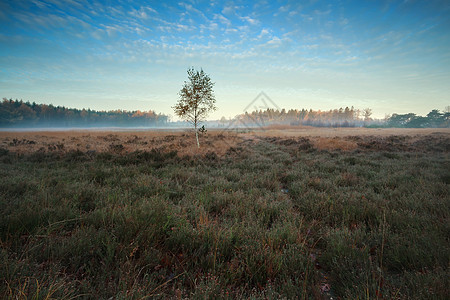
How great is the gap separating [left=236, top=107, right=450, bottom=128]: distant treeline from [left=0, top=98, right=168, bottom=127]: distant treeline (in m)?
91.5

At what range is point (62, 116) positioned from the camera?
4594 inches

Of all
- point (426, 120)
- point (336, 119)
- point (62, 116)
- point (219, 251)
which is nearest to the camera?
point (219, 251)

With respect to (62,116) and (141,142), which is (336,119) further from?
(62,116)

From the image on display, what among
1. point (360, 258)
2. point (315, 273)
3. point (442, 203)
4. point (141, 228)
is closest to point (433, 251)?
point (360, 258)

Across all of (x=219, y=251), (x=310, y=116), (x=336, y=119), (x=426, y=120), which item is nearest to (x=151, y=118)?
(x=310, y=116)

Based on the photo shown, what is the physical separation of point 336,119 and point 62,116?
186 metres

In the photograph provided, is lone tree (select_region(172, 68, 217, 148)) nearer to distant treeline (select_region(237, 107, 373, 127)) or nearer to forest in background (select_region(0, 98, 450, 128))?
forest in background (select_region(0, 98, 450, 128))

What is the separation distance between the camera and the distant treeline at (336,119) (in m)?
98.9

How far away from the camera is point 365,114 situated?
394 feet

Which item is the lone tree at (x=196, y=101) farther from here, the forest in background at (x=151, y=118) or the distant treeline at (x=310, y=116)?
the distant treeline at (x=310, y=116)

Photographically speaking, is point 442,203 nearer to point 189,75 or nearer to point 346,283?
point 346,283

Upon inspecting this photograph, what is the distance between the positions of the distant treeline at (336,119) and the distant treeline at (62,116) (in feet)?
300

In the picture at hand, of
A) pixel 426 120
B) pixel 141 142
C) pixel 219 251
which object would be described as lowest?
pixel 219 251

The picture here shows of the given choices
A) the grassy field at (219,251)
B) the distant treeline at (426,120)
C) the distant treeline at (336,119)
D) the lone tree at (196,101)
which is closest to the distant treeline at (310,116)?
the distant treeline at (336,119)
